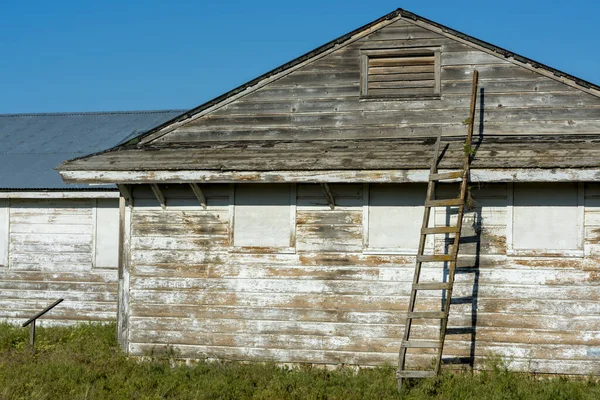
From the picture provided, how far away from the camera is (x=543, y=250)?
11.1 m

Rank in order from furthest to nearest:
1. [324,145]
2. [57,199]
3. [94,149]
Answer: [94,149]
[57,199]
[324,145]

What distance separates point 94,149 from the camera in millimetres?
17578

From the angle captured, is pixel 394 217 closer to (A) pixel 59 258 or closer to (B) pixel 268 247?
(B) pixel 268 247

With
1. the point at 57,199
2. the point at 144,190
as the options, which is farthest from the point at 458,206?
the point at 57,199

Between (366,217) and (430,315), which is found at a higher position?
(366,217)

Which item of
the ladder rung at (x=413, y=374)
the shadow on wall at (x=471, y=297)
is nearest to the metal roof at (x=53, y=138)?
the shadow on wall at (x=471, y=297)

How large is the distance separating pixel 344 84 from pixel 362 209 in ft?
7.22

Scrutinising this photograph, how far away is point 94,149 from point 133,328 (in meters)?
6.33

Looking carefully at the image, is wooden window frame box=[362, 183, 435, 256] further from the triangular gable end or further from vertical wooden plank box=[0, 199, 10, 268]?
vertical wooden plank box=[0, 199, 10, 268]

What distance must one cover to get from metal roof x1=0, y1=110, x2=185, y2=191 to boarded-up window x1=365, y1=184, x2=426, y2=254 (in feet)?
22.7

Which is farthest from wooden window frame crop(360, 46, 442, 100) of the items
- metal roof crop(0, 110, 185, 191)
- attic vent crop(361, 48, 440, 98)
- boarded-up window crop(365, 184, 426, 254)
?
metal roof crop(0, 110, 185, 191)

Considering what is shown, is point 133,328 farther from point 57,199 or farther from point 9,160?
point 9,160

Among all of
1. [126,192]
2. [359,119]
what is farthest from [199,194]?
[359,119]

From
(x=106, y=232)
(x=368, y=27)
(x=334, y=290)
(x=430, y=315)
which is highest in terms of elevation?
(x=368, y=27)
